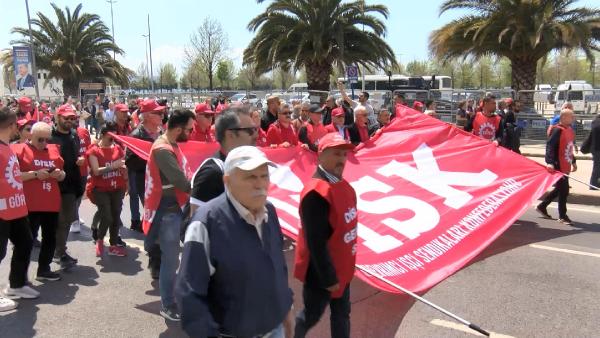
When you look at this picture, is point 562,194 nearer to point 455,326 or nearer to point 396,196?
point 396,196

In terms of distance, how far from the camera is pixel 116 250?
6770 mm

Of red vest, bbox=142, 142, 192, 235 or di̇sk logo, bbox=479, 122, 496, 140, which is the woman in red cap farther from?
di̇sk logo, bbox=479, 122, 496, 140

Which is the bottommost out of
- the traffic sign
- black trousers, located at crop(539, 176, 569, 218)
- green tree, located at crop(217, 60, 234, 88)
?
black trousers, located at crop(539, 176, 569, 218)

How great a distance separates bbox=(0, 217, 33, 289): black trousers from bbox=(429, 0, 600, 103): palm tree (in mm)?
18368

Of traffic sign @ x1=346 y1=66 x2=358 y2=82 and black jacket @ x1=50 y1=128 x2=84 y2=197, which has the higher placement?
traffic sign @ x1=346 y1=66 x2=358 y2=82

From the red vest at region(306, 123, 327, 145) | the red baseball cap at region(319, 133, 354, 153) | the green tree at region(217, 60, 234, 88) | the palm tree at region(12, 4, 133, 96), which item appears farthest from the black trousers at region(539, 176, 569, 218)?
the green tree at region(217, 60, 234, 88)

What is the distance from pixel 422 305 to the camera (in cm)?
501

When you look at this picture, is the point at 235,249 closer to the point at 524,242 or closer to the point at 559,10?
the point at 524,242

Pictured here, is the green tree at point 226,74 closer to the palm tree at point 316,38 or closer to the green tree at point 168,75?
the green tree at point 168,75

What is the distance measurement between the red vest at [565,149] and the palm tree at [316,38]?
16152mm

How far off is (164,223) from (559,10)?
20.1 metres

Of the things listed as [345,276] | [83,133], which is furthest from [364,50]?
[345,276]

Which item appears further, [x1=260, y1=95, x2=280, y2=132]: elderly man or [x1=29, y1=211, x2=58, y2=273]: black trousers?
[x1=260, y1=95, x2=280, y2=132]: elderly man

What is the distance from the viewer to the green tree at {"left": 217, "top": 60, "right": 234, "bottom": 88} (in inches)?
2415
